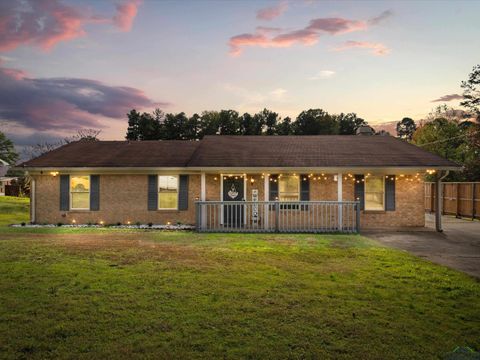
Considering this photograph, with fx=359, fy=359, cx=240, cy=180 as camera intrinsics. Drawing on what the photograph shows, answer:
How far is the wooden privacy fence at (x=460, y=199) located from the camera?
61.4 ft

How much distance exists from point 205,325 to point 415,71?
2160 centimetres

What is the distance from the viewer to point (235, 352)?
12.6 ft

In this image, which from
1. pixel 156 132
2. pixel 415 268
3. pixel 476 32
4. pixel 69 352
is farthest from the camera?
pixel 156 132

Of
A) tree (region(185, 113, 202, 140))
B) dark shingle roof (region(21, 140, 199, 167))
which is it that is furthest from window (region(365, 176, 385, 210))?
tree (region(185, 113, 202, 140))

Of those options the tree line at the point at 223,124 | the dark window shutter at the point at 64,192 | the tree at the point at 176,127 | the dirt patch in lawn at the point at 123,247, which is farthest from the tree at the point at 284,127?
the dirt patch in lawn at the point at 123,247

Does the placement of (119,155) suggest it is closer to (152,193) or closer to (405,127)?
(152,193)

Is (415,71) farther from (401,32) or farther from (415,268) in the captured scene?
(415,268)

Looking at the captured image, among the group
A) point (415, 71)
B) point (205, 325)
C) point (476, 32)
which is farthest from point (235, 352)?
point (415, 71)

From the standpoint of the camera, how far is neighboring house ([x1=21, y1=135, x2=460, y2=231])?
14805mm

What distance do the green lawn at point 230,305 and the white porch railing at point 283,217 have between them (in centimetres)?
483

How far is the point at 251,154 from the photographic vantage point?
1642 cm

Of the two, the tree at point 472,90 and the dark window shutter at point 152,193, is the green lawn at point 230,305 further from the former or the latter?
the tree at point 472,90

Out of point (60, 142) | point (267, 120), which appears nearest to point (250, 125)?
point (267, 120)

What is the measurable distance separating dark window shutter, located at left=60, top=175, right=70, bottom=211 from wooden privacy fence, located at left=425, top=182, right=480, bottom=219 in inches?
778
